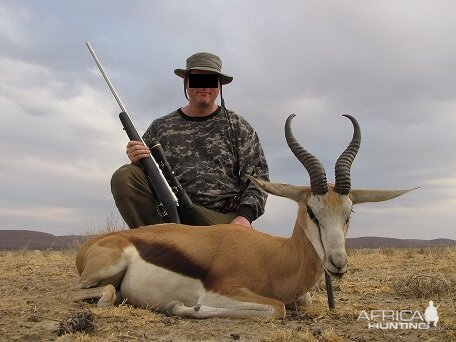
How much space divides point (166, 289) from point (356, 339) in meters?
1.90

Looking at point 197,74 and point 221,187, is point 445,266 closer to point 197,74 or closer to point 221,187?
point 221,187

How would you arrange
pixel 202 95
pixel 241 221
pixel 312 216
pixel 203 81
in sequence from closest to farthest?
pixel 312 216
pixel 241 221
pixel 202 95
pixel 203 81

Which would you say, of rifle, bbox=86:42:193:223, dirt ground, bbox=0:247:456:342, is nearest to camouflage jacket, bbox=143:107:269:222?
rifle, bbox=86:42:193:223

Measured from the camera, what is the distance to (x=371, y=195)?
5.31 meters

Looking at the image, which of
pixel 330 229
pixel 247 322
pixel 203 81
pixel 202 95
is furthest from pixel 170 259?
pixel 203 81

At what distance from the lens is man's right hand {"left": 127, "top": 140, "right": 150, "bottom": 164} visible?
7.21m

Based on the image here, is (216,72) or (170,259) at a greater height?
→ (216,72)

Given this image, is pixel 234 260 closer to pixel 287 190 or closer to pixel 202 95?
pixel 287 190

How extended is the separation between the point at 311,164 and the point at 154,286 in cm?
189

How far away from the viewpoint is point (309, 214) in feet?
16.8

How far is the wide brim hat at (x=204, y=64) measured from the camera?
26.1ft

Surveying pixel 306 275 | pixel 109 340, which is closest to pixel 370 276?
pixel 306 275

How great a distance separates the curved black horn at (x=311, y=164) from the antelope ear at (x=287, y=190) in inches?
8.5

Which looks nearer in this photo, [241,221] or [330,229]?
[330,229]
